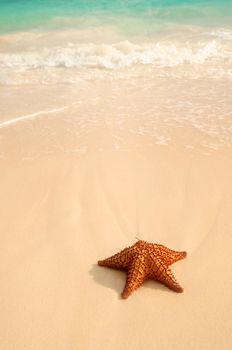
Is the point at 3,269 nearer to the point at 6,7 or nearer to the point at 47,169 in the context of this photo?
the point at 47,169

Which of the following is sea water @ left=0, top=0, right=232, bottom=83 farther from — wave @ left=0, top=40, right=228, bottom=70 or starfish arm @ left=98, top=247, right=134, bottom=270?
starfish arm @ left=98, top=247, right=134, bottom=270

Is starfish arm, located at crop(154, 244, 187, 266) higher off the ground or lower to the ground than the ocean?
lower

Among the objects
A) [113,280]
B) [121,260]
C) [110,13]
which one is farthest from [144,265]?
[110,13]

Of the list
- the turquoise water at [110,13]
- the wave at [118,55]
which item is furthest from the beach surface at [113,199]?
the turquoise water at [110,13]

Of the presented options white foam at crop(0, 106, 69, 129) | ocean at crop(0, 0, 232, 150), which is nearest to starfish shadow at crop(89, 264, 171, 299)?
ocean at crop(0, 0, 232, 150)

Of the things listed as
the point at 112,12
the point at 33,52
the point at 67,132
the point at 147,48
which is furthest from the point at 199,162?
the point at 112,12

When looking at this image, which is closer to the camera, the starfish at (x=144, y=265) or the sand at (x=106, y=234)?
the sand at (x=106, y=234)

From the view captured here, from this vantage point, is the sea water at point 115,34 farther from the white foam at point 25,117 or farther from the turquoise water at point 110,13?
the white foam at point 25,117

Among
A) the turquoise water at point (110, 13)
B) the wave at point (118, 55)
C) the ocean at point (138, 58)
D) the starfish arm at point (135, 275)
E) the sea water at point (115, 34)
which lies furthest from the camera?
the turquoise water at point (110, 13)

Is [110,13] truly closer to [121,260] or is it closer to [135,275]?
[121,260]
